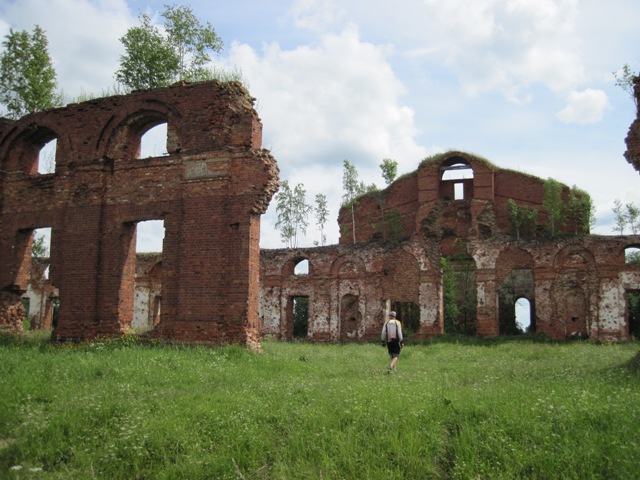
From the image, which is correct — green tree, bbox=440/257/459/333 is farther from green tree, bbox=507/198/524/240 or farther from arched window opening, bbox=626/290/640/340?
arched window opening, bbox=626/290/640/340

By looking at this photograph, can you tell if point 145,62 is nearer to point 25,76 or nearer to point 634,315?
point 25,76

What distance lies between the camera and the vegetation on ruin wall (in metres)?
5.61

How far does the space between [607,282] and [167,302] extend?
17232mm

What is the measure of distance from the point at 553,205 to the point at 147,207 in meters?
22.0

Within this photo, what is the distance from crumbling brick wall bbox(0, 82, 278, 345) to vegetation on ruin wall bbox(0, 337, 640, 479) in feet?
9.52

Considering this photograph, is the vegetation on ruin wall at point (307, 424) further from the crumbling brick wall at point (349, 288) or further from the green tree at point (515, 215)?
the green tree at point (515, 215)

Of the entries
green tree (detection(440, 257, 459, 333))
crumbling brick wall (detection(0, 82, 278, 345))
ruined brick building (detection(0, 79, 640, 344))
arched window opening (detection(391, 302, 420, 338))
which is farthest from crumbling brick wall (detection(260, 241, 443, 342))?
crumbling brick wall (detection(0, 82, 278, 345))

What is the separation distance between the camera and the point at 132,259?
44.6 feet

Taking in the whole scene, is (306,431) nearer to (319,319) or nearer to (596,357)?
(596,357)

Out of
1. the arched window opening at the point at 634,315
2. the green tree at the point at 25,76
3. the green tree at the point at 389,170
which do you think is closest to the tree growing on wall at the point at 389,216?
the green tree at the point at 389,170

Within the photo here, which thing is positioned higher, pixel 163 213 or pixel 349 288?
pixel 163 213

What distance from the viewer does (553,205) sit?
Answer: 28266 millimetres

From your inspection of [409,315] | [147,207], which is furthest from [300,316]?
[147,207]

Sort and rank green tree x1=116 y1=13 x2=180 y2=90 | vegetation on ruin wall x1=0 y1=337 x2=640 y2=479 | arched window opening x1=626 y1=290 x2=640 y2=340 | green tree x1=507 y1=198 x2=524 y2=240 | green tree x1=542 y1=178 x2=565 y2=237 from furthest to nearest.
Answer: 1. green tree x1=507 y1=198 x2=524 y2=240
2. green tree x1=542 y1=178 x2=565 y2=237
3. arched window opening x1=626 y1=290 x2=640 y2=340
4. green tree x1=116 y1=13 x2=180 y2=90
5. vegetation on ruin wall x1=0 y1=337 x2=640 y2=479
